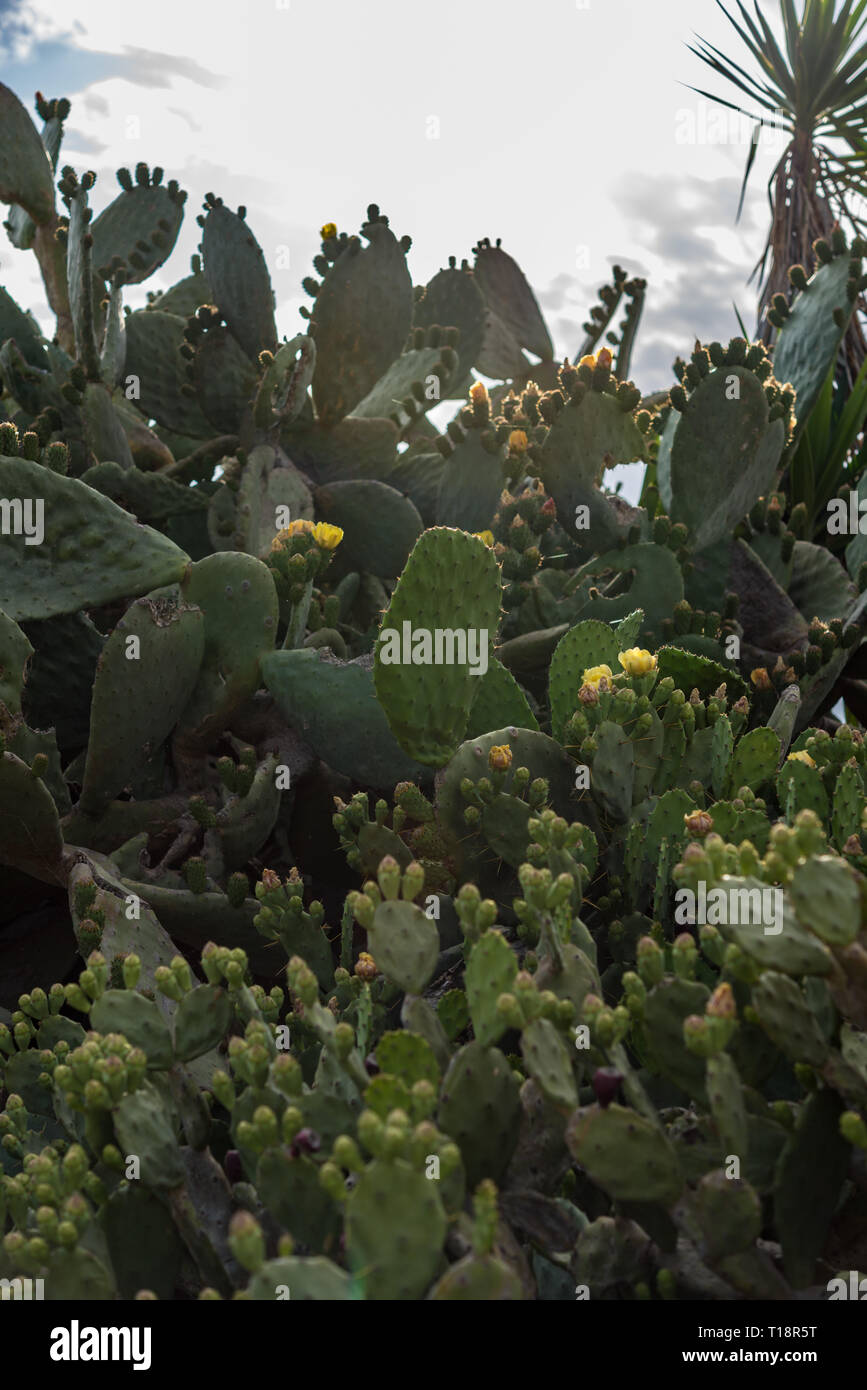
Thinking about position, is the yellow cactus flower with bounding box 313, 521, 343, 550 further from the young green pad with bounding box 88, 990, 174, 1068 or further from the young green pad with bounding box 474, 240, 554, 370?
the young green pad with bounding box 474, 240, 554, 370

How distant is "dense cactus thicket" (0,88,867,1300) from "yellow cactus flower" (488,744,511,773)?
5 cm

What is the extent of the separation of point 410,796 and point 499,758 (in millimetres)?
251

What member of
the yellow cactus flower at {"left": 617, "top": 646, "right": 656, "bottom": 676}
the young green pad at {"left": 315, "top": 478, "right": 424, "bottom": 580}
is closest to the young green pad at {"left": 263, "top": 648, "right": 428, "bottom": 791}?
the yellow cactus flower at {"left": 617, "top": 646, "right": 656, "bottom": 676}

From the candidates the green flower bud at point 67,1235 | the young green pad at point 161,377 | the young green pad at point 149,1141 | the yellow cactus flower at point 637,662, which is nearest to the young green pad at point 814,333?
the young green pad at point 161,377

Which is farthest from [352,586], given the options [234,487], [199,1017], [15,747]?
[199,1017]

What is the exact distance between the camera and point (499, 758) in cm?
250

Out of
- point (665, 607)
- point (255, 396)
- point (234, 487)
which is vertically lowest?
point (665, 607)

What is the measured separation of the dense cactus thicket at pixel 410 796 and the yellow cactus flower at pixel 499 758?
0.05 metres

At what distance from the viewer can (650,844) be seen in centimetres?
247

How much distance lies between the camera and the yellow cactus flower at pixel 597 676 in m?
2.54

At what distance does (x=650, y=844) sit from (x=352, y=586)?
195 cm

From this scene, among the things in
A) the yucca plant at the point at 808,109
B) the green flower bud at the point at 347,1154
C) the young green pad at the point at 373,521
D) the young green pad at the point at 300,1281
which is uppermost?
the yucca plant at the point at 808,109

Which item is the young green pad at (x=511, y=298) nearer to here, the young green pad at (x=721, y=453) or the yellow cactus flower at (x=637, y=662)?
the young green pad at (x=721, y=453)

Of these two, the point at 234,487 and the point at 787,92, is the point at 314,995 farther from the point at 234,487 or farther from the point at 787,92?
the point at 787,92
